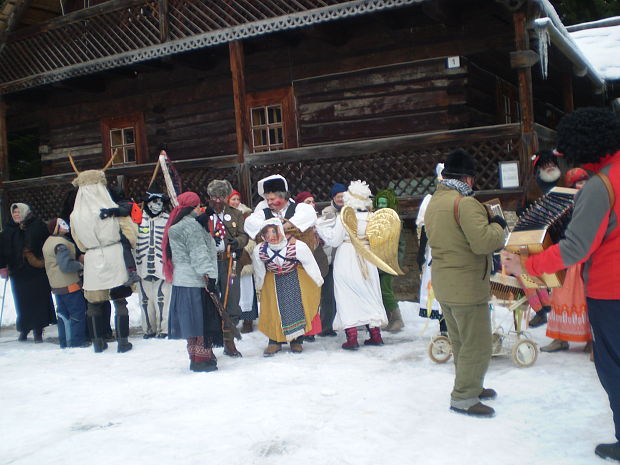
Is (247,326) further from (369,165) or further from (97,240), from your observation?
(369,165)

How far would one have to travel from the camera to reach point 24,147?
60.5 ft

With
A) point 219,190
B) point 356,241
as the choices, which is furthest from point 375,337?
point 219,190

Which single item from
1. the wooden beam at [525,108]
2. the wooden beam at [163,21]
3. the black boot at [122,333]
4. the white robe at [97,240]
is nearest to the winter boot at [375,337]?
the black boot at [122,333]

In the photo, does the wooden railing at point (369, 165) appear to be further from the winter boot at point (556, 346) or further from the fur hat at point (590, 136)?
the fur hat at point (590, 136)

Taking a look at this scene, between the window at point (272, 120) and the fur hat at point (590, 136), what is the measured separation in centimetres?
884

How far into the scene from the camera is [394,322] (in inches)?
301

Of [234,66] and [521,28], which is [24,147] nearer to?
[234,66]

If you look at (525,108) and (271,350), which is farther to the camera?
(525,108)

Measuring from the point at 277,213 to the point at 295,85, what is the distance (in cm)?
586

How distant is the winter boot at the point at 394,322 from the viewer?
760cm

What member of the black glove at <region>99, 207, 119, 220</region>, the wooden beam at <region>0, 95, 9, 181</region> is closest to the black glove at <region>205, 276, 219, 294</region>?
the black glove at <region>99, 207, 119, 220</region>

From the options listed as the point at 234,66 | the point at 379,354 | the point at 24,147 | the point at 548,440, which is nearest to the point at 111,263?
the point at 379,354

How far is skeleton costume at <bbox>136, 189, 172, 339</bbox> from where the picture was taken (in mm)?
7676

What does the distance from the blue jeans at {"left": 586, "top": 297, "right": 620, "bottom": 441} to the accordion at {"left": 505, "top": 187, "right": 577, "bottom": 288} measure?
0.38 metres
